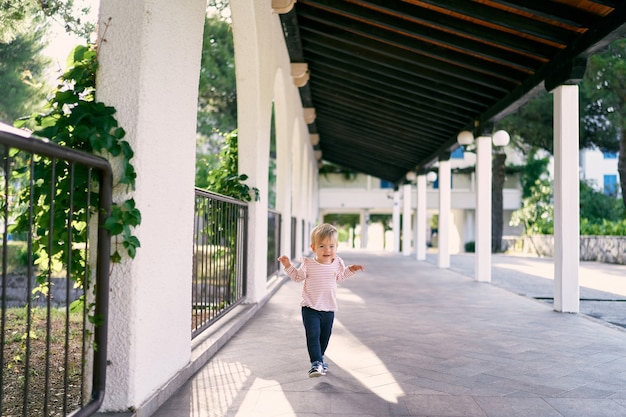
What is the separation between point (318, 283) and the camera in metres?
3.51

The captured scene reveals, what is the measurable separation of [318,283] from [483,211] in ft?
22.4

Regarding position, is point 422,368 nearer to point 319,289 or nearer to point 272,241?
point 319,289

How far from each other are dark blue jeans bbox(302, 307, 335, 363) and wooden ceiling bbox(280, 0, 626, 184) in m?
3.51

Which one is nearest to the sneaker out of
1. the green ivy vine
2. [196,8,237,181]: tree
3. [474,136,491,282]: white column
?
the green ivy vine

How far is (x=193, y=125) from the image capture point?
3.28 m

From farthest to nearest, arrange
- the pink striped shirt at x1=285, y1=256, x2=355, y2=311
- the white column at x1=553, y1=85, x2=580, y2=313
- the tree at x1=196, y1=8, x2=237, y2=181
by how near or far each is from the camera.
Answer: the tree at x1=196, y1=8, x2=237, y2=181
the white column at x1=553, y1=85, x2=580, y2=313
the pink striped shirt at x1=285, y1=256, x2=355, y2=311

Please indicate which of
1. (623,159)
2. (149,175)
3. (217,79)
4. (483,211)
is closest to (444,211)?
(483,211)

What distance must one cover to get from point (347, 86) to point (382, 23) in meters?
3.70

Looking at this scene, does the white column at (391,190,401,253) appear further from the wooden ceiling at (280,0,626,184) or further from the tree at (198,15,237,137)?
the wooden ceiling at (280,0,626,184)

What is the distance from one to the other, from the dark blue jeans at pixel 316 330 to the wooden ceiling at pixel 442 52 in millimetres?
3512

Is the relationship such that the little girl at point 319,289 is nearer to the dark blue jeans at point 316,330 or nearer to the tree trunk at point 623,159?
the dark blue jeans at point 316,330

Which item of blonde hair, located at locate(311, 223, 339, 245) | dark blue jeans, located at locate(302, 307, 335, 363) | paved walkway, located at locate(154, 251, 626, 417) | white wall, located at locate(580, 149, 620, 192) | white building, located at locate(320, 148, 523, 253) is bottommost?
paved walkway, located at locate(154, 251, 626, 417)

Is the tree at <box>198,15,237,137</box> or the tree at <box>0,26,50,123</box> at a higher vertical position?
the tree at <box>198,15,237,137</box>

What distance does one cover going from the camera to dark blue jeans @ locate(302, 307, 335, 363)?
11.3 ft
